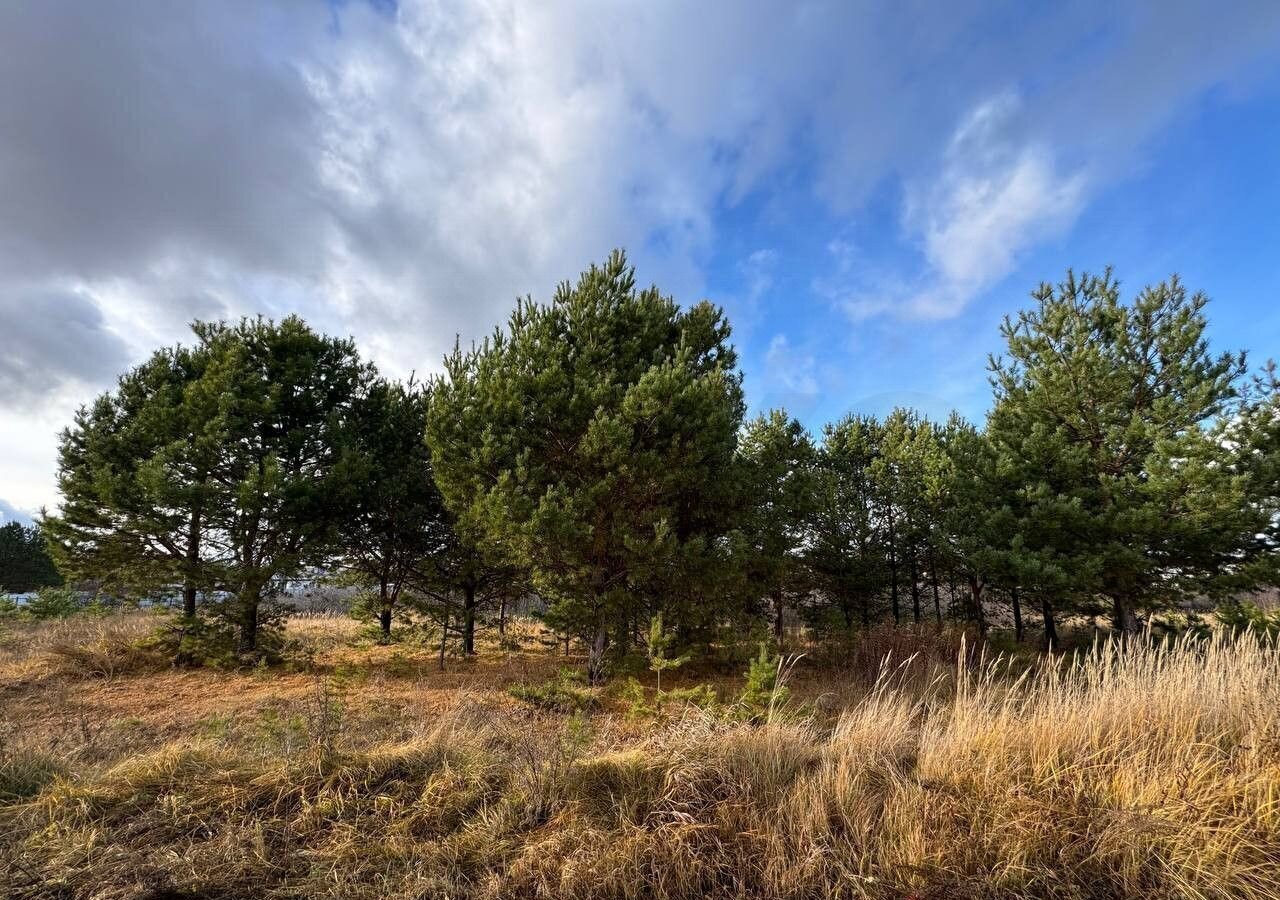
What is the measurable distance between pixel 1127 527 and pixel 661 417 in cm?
948

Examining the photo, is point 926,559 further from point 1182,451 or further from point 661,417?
point 661,417

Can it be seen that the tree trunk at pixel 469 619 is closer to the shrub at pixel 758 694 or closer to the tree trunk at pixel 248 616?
the tree trunk at pixel 248 616

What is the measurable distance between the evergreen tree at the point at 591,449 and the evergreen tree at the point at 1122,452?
7.22 metres

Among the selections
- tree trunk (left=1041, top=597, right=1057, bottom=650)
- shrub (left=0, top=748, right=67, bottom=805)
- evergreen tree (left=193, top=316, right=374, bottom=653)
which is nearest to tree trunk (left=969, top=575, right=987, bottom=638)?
tree trunk (left=1041, top=597, right=1057, bottom=650)

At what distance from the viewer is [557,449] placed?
29.9ft

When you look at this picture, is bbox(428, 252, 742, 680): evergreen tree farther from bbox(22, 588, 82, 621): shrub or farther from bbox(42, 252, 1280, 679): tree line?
bbox(22, 588, 82, 621): shrub

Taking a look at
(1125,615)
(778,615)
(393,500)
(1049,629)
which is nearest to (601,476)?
(393,500)

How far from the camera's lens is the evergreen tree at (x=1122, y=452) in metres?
10.0

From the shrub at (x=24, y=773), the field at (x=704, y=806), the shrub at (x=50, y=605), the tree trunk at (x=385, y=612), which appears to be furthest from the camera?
the shrub at (x=50, y=605)

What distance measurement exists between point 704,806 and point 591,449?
5189mm

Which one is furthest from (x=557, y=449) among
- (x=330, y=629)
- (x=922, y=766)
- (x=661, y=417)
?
(x=330, y=629)

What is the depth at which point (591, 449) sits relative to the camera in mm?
8094

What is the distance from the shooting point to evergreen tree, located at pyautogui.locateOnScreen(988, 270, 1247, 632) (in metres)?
10.0

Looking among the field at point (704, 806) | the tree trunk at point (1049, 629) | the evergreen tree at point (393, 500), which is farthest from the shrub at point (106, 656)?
the tree trunk at point (1049, 629)
